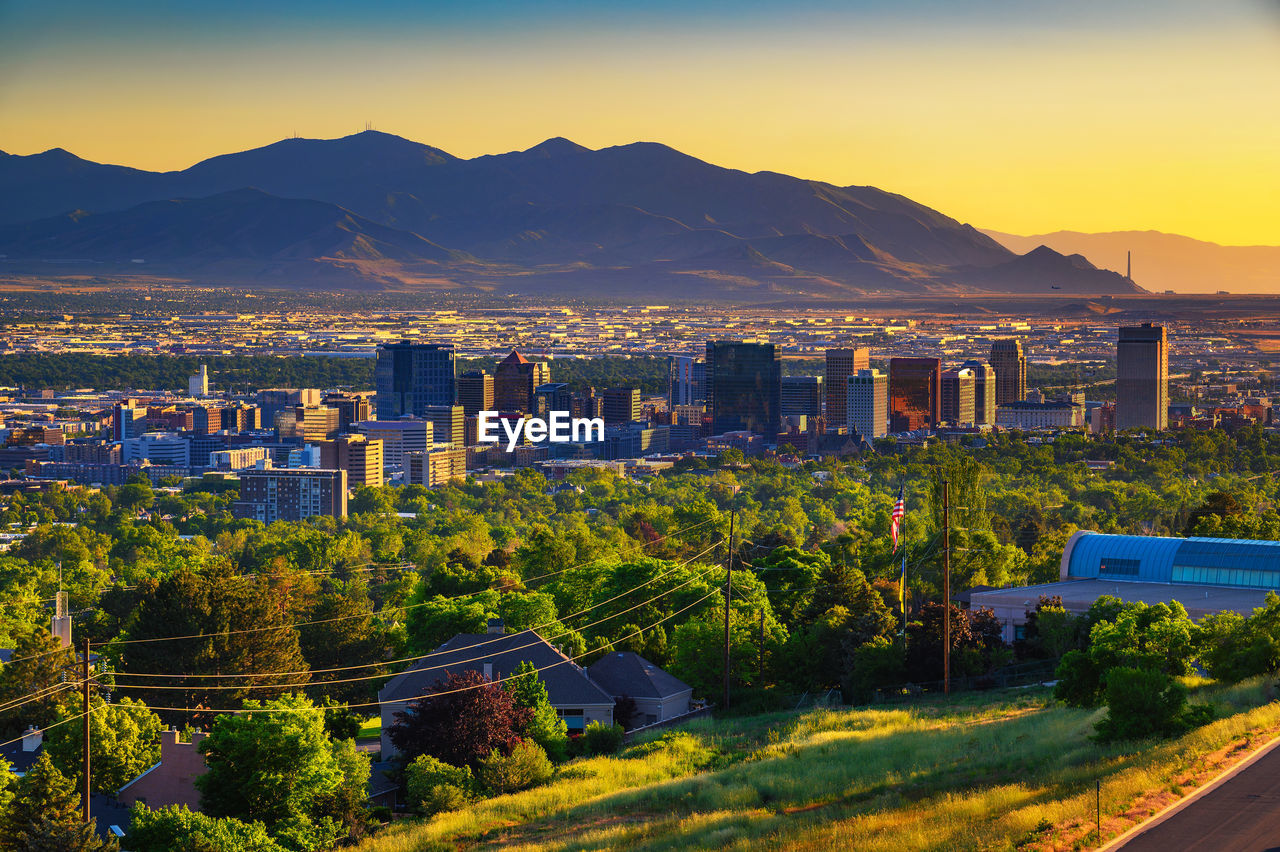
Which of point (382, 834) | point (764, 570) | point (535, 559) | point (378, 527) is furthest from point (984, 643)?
point (378, 527)

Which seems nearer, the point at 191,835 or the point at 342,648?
A: the point at 191,835

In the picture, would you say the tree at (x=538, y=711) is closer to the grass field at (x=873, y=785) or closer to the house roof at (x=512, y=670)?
the house roof at (x=512, y=670)

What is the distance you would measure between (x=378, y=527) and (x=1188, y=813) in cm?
8720

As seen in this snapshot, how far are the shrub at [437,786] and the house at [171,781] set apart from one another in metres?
4.21

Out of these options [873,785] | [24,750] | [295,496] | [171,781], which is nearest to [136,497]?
[295,496]

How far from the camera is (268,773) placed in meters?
29.8

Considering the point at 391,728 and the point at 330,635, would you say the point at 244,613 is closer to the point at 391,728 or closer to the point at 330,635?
the point at 330,635

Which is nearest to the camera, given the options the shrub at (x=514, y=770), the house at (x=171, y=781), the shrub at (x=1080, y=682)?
the shrub at (x=1080, y=682)

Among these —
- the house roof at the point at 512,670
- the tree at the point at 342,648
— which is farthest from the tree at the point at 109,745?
the tree at the point at 342,648

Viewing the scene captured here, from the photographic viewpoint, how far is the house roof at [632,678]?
39.5 m

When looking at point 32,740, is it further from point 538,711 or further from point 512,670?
point 538,711

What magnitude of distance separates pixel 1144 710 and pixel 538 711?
1383 cm

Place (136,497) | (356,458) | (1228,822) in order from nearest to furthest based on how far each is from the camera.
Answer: (1228,822)
(136,497)
(356,458)

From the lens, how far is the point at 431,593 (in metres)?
56.8
